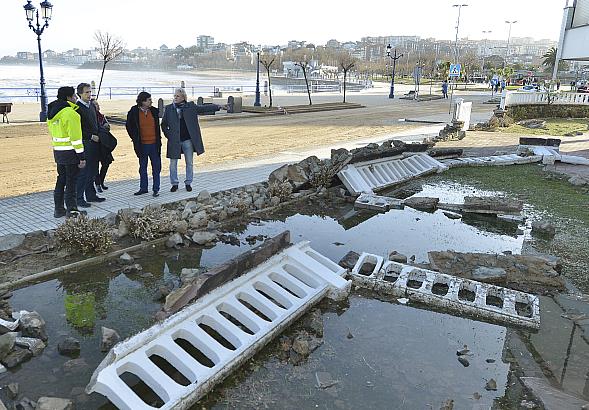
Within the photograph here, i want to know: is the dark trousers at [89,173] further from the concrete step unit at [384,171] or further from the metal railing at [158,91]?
the metal railing at [158,91]

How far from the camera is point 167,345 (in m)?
4.49

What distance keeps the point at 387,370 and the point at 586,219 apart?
6.86 m

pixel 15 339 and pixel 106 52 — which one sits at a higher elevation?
pixel 106 52

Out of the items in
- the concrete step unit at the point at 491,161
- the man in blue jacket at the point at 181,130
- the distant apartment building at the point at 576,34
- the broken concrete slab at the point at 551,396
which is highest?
the distant apartment building at the point at 576,34

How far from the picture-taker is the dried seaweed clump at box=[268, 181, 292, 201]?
982 cm

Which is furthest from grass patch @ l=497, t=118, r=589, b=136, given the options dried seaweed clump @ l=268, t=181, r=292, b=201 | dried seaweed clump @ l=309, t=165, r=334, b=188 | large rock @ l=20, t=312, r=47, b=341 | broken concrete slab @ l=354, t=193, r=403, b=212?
large rock @ l=20, t=312, r=47, b=341

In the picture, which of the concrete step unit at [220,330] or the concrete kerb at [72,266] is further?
the concrete kerb at [72,266]

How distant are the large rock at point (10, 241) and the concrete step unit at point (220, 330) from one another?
10.2 ft

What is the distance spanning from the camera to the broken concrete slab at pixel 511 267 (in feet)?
21.5

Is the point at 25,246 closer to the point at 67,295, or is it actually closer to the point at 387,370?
the point at 67,295

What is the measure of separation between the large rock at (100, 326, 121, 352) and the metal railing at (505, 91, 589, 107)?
1118 inches

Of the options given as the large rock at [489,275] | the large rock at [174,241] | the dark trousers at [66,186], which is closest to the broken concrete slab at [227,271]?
the large rock at [174,241]

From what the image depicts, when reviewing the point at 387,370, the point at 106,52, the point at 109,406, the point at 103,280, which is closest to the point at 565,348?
the point at 387,370

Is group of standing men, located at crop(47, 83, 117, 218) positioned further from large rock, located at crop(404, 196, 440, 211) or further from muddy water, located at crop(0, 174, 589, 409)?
large rock, located at crop(404, 196, 440, 211)
